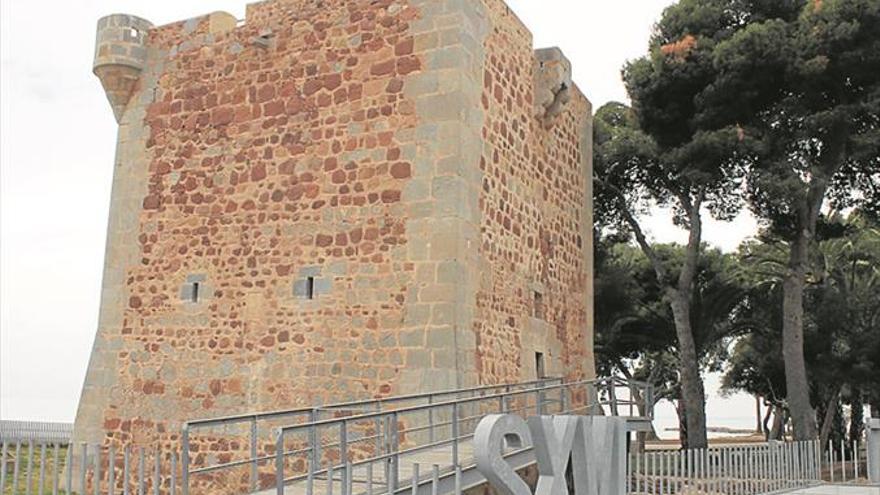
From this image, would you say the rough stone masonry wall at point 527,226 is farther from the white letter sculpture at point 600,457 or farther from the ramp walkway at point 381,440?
the white letter sculpture at point 600,457

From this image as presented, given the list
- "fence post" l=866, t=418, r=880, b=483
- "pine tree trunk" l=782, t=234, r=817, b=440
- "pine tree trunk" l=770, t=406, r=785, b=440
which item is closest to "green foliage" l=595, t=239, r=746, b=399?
"pine tree trunk" l=782, t=234, r=817, b=440

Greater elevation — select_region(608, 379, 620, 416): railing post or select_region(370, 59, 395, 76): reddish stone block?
select_region(370, 59, 395, 76): reddish stone block

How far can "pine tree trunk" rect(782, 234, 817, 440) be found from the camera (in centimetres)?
1845

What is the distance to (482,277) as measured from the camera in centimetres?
1147

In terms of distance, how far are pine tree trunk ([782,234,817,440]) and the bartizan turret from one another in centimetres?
1309

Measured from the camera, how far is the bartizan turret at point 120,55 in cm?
1350

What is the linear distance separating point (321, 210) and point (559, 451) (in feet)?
17.9

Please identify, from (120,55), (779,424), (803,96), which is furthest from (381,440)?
(779,424)

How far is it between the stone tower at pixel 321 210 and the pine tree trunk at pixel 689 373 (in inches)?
311

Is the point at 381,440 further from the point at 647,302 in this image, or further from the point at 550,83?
the point at 647,302

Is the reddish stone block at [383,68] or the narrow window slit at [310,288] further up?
the reddish stone block at [383,68]

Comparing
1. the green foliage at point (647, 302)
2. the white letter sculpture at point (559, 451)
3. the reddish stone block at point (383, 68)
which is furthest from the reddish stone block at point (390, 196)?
the green foliage at point (647, 302)

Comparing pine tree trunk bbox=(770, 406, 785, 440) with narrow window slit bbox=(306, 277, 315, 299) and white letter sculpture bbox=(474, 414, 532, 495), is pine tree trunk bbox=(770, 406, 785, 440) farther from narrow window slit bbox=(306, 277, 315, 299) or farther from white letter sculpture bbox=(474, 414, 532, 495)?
white letter sculpture bbox=(474, 414, 532, 495)

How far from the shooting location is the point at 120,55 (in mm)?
13469
